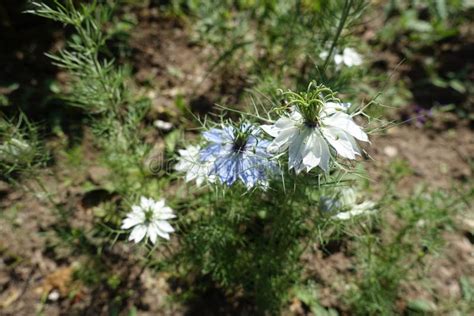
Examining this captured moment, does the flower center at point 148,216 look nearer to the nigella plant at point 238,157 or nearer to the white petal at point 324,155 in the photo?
the nigella plant at point 238,157

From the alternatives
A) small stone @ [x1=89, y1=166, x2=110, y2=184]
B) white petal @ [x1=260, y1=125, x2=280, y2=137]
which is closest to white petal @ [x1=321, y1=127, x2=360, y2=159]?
white petal @ [x1=260, y1=125, x2=280, y2=137]

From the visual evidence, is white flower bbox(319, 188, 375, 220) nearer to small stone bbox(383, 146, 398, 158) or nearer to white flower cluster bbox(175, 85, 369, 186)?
white flower cluster bbox(175, 85, 369, 186)

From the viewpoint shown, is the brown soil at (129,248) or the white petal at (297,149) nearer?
the white petal at (297,149)

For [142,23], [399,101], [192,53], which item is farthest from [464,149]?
[142,23]

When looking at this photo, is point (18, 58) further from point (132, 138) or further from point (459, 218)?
point (459, 218)

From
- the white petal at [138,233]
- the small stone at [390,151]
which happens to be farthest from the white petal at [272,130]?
the small stone at [390,151]
